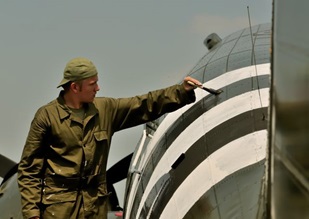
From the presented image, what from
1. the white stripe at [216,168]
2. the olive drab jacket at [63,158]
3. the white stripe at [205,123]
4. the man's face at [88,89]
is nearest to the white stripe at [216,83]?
the white stripe at [205,123]

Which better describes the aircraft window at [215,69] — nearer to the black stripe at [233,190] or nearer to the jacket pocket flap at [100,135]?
the jacket pocket flap at [100,135]

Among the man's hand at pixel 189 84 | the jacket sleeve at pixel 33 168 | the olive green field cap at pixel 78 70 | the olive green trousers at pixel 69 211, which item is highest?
the olive green field cap at pixel 78 70

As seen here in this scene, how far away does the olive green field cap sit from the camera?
601cm

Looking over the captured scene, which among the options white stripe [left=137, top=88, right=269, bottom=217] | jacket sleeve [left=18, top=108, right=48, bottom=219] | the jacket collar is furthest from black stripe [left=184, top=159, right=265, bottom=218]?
jacket sleeve [left=18, top=108, right=48, bottom=219]

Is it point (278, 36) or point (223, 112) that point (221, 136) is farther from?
point (278, 36)

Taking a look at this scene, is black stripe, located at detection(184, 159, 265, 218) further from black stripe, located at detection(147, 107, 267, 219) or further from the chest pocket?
the chest pocket

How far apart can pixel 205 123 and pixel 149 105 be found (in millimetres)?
560

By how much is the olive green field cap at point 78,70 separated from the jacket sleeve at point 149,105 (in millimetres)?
473

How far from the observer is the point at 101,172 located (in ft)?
20.3

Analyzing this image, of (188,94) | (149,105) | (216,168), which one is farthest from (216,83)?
(216,168)

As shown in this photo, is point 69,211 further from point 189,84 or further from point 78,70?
point 189,84

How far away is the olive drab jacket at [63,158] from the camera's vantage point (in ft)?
19.9

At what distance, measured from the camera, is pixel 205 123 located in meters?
6.55

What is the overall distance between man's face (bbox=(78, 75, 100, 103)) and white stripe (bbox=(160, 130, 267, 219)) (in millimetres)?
1096
